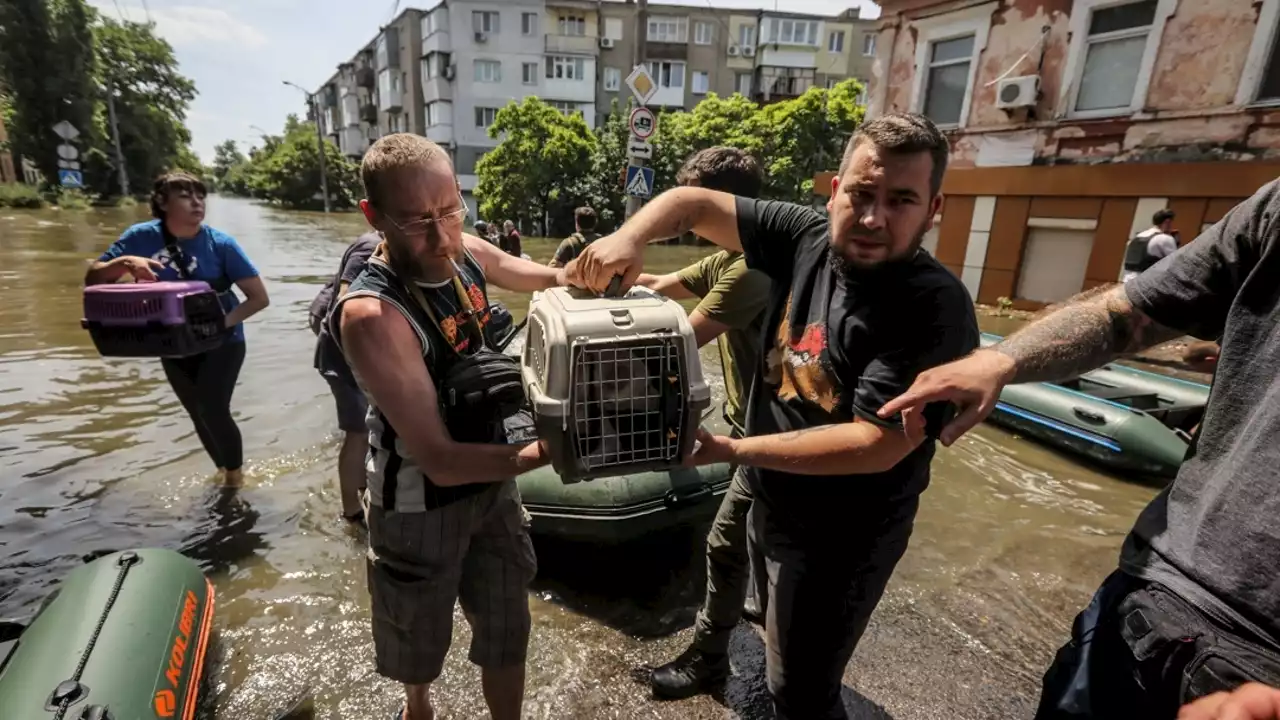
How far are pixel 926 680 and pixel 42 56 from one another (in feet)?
168

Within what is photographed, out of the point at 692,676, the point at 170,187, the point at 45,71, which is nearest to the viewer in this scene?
the point at 692,676

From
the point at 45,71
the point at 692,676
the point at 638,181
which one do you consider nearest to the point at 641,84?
the point at 638,181

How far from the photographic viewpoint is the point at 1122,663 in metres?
1.28

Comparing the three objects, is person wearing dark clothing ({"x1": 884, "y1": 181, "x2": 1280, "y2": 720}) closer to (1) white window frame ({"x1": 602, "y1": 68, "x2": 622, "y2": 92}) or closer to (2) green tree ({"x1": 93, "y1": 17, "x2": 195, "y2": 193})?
(1) white window frame ({"x1": 602, "y1": 68, "x2": 622, "y2": 92})

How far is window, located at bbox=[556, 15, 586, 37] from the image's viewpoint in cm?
3647

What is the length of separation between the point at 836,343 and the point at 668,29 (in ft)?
136

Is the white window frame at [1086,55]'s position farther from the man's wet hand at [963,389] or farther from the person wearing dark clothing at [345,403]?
the person wearing dark clothing at [345,403]

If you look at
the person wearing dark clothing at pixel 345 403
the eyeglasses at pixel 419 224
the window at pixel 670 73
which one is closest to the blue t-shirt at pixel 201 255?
the person wearing dark clothing at pixel 345 403

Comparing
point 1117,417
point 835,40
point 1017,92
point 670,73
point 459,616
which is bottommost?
point 459,616

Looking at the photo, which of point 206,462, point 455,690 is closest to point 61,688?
point 455,690

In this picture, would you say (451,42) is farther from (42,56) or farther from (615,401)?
(615,401)

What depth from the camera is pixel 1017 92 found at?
11.0 meters

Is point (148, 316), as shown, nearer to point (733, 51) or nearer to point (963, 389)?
point (963, 389)

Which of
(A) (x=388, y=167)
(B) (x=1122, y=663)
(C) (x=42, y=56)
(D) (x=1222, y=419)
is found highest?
(C) (x=42, y=56)
